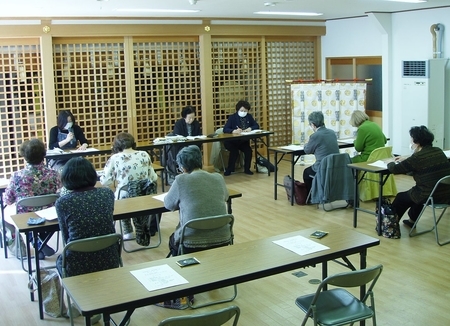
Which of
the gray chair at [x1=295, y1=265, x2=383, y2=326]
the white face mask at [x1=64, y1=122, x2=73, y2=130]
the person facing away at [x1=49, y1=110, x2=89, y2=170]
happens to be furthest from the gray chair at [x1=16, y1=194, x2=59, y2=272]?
the white face mask at [x1=64, y1=122, x2=73, y2=130]

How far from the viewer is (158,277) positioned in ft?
10.3

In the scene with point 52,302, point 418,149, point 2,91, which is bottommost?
point 52,302

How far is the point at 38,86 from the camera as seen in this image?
897 cm

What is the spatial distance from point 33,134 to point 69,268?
565 centimetres

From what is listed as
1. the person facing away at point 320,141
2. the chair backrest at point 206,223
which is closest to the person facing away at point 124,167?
the chair backrest at point 206,223

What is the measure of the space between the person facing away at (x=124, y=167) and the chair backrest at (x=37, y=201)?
77 cm

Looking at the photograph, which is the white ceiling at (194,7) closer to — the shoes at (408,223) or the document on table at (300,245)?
the shoes at (408,223)

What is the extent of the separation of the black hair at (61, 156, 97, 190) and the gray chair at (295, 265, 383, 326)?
1.56 metres

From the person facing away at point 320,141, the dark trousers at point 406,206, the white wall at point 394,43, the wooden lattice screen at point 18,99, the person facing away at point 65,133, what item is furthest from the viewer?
the white wall at point 394,43

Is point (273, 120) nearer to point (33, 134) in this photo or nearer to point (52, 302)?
point (33, 134)

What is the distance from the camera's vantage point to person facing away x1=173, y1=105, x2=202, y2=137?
8.97m

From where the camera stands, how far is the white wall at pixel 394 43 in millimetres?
9070

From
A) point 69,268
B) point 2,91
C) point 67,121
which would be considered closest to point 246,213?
point 67,121

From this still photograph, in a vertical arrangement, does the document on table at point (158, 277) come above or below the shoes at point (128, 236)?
above
